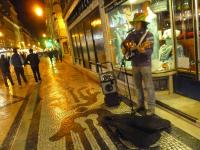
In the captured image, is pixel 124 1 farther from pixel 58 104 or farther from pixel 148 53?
pixel 58 104

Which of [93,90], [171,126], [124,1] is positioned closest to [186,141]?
[171,126]

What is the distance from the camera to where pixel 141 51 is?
5.29 metres

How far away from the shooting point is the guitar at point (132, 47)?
5.32m

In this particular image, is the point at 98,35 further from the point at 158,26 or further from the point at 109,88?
the point at 109,88

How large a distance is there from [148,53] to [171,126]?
155 cm

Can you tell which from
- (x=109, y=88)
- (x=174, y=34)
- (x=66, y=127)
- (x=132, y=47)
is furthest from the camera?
(x=109, y=88)

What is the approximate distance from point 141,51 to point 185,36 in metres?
1.65

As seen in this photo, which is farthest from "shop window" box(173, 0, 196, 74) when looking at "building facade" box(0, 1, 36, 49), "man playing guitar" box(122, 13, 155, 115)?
"building facade" box(0, 1, 36, 49)

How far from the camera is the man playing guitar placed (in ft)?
17.6

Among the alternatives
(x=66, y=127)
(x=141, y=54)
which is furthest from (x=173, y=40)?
(x=66, y=127)

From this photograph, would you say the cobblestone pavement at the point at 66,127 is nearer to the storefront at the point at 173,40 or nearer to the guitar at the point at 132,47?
the storefront at the point at 173,40

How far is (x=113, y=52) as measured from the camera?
9.95m

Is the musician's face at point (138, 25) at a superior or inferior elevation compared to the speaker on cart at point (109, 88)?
superior

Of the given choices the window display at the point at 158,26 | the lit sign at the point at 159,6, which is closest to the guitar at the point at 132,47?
the window display at the point at 158,26
